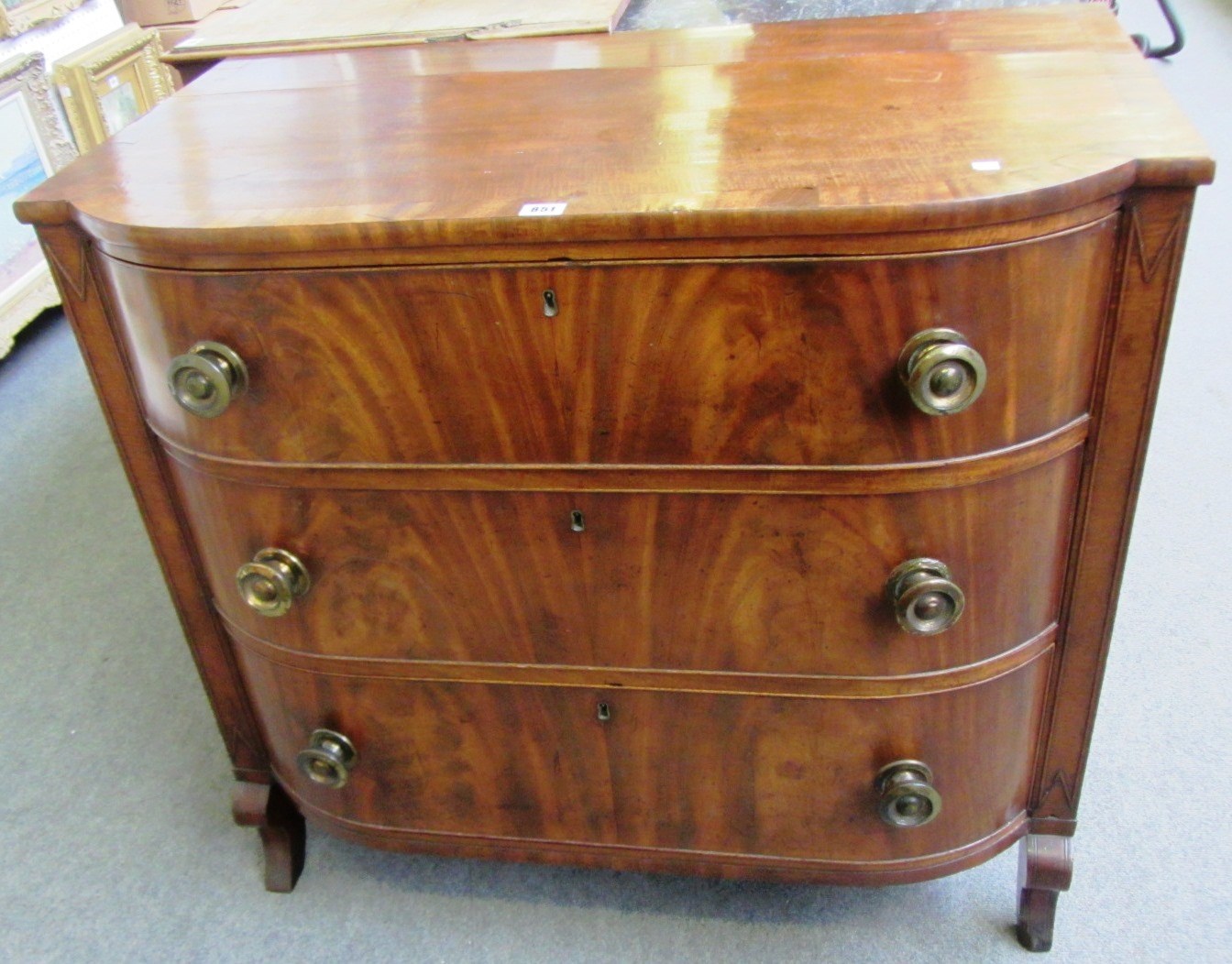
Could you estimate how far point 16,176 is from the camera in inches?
85.6

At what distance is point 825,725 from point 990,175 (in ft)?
1.52

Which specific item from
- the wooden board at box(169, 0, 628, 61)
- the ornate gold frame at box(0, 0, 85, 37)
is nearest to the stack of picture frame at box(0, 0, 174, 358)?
the ornate gold frame at box(0, 0, 85, 37)

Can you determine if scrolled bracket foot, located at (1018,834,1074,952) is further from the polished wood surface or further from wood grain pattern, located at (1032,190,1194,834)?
the polished wood surface

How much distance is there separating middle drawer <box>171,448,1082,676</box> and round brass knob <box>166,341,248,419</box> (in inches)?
4.0

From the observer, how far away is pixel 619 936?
1.12m

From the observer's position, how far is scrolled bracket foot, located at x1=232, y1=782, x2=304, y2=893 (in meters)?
1.15

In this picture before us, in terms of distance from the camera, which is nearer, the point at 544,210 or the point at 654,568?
the point at 544,210

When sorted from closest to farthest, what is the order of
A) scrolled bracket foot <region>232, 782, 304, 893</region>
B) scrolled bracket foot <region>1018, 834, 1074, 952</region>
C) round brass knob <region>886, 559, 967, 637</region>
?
round brass knob <region>886, 559, 967, 637</region> < scrolled bracket foot <region>1018, 834, 1074, 952</region> < scrolled bracket foot <region>232, 782, 304, 893</region>

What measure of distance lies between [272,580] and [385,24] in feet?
2.18

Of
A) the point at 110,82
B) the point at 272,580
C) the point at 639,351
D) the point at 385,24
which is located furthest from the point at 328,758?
the point at 110,82

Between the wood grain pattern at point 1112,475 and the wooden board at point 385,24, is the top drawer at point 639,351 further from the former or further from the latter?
the wooden board at point 385,24

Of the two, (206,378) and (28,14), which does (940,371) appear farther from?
(28,14)

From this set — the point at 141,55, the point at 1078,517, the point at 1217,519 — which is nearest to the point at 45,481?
the point at 141,55

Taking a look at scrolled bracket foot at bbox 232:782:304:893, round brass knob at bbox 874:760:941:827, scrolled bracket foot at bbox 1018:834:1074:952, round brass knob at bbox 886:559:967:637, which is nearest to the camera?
round brass knob at bbox 886:559:967:637
